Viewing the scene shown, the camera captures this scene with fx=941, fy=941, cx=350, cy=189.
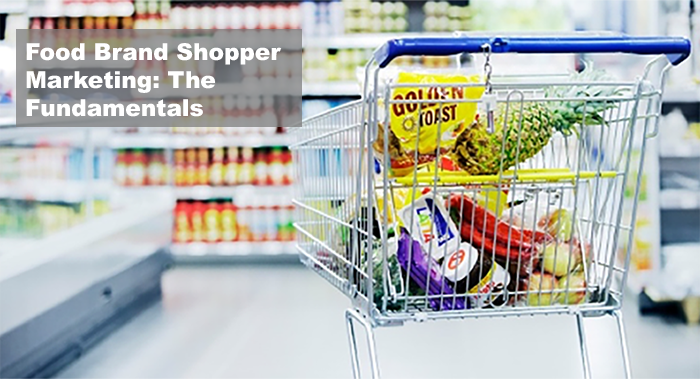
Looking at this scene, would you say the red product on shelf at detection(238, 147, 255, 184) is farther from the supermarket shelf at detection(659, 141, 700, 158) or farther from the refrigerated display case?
the supermarket shelf at detection(659, 141, 700, 158)

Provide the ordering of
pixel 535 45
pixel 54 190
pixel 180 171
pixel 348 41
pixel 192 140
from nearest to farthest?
1. pixel 535 45
2. pixel 54 190
3. pixel 348 41
4. pixel 192 140
5. pixel 180 171

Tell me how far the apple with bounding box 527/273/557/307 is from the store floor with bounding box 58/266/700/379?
2103 millimetres

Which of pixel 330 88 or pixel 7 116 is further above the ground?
pixel 330 88

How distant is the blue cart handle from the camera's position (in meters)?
1.42

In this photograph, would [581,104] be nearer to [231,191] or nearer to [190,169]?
[231,191]

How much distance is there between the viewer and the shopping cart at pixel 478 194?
152cm

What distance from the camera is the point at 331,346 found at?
4258 mm

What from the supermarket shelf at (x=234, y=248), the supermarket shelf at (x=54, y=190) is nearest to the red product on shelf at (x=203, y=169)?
the supermarket shelf at (x=234, y=248)

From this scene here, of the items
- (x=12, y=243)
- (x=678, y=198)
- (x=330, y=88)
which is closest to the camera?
(x=12, y=243)

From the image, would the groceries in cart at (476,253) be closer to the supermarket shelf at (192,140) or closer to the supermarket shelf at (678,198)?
the supermarket shelf at (678,198)

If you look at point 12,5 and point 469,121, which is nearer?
point 469,121

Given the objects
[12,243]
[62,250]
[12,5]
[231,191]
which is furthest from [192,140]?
[12,243]

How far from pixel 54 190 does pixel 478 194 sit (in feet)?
9.87

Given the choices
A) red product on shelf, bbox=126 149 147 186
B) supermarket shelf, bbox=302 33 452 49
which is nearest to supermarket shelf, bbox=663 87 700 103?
supermarket shelf, bbox=302 33 452 49
